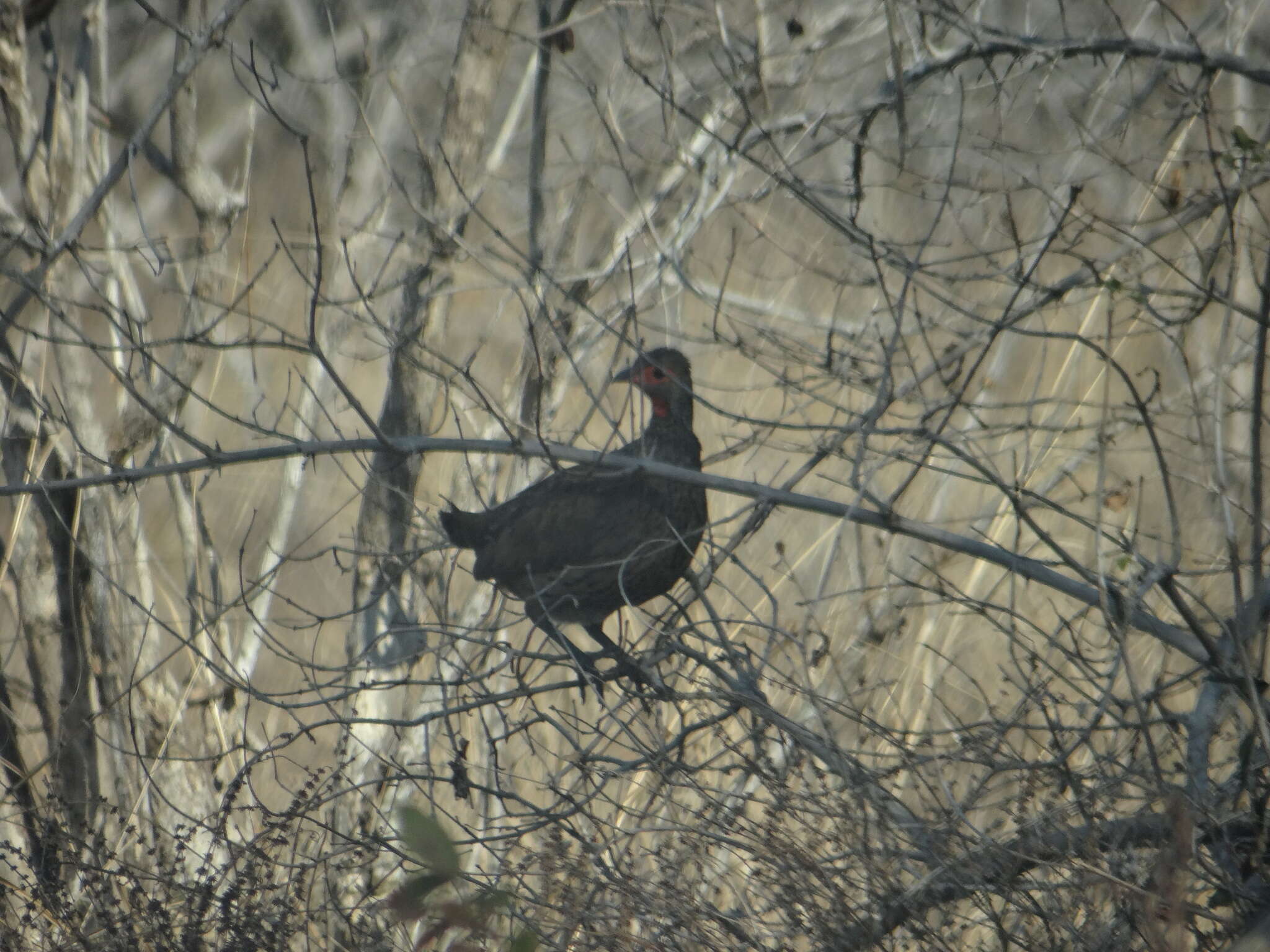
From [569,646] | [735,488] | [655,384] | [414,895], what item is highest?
[655,384]

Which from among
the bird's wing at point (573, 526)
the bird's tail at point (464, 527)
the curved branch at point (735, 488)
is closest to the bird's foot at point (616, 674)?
the bird's wing at point (573, 526)

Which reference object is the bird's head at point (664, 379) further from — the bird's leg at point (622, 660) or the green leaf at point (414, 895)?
the green leaf at point (414, 895)

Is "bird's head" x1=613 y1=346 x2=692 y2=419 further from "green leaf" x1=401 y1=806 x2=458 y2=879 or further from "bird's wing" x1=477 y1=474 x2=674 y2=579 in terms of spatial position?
"green leaf" x1=401 y1=806 x2=458 y2=879

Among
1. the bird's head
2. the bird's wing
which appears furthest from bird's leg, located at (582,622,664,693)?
the bird's head

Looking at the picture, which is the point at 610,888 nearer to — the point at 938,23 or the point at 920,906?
the point at 920,906

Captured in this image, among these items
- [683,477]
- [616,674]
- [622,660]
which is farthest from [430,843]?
[616,674]

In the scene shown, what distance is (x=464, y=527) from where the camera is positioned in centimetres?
481

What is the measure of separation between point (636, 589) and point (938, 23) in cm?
279

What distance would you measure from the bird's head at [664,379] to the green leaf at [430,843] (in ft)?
10.1

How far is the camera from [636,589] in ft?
15.2

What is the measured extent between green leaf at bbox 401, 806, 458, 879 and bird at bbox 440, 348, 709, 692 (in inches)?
105

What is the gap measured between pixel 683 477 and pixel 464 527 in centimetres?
170

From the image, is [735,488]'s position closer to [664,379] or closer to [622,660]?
[622,660]

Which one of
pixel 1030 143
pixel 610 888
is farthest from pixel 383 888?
pixel 1030 143
